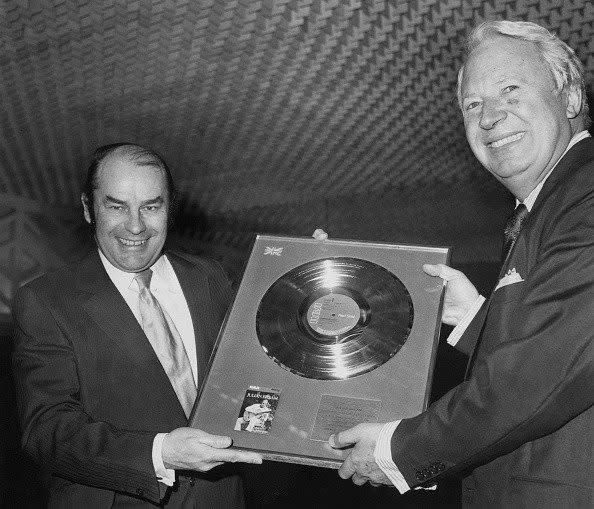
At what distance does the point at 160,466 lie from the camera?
1.76 meters

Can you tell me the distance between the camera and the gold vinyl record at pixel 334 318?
181cm

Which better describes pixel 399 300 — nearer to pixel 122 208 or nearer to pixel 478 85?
pixel 478 85

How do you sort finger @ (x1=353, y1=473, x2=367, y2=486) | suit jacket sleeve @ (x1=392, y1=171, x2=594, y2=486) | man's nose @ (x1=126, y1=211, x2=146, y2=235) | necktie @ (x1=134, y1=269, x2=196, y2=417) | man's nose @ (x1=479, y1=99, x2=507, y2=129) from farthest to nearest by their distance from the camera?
man's nose @ (x1=126, y1=211, x2=146, y2=235), necktie @ (x1=134, y1=269, x2=196, y2=417), man's nose @ (x1=479, y1=99, x2=507, y2=129), finger @ (x1=353, y1=473, x2=367, y2=486), suit jacket sleeve @ (x1=392, y1=171, x2=594, y2=486)

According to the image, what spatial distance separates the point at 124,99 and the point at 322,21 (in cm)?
120

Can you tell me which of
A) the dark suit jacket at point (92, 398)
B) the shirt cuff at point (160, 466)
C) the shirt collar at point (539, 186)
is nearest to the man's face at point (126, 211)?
the dark suit jacket at point (92, 398)

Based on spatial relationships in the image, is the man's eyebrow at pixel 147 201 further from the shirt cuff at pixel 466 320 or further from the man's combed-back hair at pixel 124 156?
the shirt cuff at pixel 466 320

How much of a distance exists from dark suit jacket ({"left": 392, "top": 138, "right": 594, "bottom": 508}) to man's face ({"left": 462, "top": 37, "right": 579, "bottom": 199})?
0.51 feet

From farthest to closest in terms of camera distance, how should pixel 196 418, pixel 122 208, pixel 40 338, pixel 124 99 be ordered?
1. pixel 124 99
2. pixel 122 208
3. pixel 40 338
4. pixel 196 418

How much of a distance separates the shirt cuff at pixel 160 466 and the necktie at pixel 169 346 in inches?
8.0

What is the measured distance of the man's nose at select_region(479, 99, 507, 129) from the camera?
72.9 inches

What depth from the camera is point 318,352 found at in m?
1.84

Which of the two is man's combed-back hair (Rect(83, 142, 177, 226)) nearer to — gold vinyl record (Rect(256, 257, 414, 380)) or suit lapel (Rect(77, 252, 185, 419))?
suit lapel (Rect(77, 252, 185, 419))

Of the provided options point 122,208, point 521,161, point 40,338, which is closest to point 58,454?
point 40,338

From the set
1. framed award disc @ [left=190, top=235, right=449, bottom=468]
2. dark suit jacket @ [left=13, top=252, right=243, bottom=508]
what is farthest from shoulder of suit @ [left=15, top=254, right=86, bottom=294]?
framed award disc @ [left=190, top=235, right=449, bottom=468]
